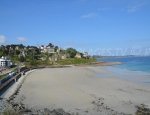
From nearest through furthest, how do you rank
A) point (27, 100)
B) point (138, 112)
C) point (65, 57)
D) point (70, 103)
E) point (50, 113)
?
point (50, 113) < point (138, 112) < point (70, 103) < point (27, 100) < point (65, 57)

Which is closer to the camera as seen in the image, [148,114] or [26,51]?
[148,114]

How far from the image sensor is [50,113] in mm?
17609

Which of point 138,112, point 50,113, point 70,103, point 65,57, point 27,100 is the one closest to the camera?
point 50,113

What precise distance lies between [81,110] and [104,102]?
409 centimetres

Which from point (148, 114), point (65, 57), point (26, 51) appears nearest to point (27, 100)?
point (148, 114)

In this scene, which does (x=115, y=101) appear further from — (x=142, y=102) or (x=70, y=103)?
(x=70, y=103)

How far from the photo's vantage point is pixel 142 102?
23.2m

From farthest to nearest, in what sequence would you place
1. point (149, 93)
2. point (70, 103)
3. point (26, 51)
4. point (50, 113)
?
1. point (26, 51)
2. point (149, 93)
3. point (70, 103)
4. point (50, 113)

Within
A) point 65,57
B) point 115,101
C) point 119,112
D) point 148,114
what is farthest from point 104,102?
point 65,57

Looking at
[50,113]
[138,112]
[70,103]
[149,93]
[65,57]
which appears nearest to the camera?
[50,113]

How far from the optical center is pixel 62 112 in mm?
18266

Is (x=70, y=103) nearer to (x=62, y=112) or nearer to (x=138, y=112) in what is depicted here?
(x=62, y=112)

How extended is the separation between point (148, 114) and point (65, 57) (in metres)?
139

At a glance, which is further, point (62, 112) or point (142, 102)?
point (142, 102)
